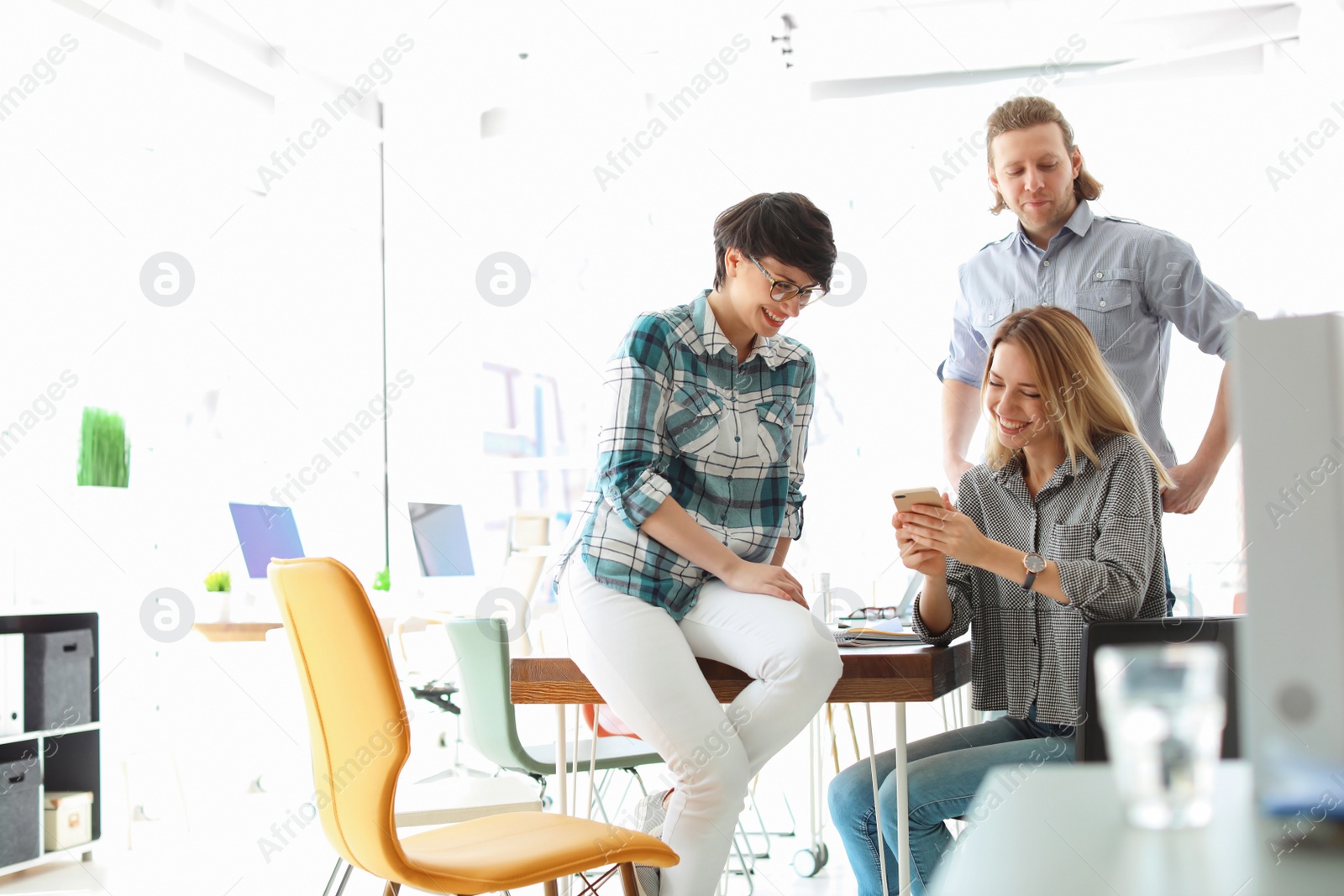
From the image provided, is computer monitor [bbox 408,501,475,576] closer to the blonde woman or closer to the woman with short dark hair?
the woman with short dark hair

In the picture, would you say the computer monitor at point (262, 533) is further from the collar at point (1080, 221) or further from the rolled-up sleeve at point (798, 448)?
the collar at point (1080, 221)

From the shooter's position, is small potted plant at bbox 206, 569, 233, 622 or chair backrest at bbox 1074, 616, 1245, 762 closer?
chair backrest at bbox 1074, 616, 1245, 762

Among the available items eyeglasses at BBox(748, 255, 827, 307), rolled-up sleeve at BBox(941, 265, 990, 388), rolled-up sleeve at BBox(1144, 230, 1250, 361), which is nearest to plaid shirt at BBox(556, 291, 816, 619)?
eyeglasses at BBox(748, 255, 827, 307)

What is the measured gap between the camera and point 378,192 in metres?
6.84

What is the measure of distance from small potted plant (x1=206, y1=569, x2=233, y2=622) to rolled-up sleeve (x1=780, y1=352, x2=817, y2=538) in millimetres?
2929

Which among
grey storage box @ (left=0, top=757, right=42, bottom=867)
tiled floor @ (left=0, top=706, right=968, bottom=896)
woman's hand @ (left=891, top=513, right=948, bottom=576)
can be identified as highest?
woman's hand @ (left=891, top=513, right=948, bottom=576)

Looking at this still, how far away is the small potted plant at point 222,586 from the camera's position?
161 inches

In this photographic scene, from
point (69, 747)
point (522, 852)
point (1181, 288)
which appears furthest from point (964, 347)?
point (69, 747)

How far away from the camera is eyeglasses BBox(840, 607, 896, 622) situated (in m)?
2.29

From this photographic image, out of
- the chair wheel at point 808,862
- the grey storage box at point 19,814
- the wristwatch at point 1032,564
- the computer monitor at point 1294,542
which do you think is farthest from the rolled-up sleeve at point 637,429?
the grey storage box at point 19,814

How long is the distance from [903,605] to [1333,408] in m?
2.32

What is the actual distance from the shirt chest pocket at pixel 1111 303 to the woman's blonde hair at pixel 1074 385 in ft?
1.71

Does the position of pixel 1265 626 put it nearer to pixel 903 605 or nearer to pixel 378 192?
pixel 903 605

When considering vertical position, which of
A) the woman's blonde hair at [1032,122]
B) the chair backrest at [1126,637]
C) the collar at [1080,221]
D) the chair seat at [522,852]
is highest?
the woman's blonde hair at [1032,122]
